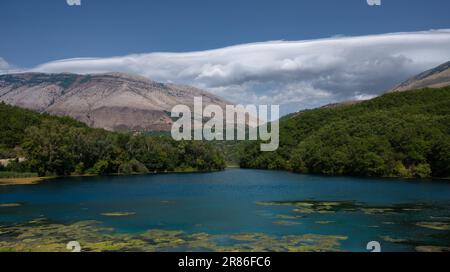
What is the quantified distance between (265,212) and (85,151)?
64.8 meters

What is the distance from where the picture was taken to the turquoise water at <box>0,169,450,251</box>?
92.3 feet

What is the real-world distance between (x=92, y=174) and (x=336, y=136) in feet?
167

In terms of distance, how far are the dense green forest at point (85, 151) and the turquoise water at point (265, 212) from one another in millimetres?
32167

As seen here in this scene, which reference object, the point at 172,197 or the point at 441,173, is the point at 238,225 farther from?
the point at 441,173

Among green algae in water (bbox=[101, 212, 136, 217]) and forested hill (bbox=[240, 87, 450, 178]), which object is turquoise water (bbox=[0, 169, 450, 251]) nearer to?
green algae in water (bbox=[101, 212, 136, 217])

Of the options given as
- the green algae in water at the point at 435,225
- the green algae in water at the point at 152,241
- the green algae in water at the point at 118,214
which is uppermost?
the green algae in water at the point at 152,241

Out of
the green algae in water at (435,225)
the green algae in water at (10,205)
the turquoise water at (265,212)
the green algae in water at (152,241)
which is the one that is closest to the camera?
the green algae in water at (152,241)

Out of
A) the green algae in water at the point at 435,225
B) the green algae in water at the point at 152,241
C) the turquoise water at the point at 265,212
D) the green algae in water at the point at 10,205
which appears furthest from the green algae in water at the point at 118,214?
the green algae in water at the point at 435,225

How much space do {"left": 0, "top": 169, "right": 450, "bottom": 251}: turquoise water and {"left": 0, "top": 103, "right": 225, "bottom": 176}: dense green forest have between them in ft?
106

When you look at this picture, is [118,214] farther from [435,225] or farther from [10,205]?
[435,225]

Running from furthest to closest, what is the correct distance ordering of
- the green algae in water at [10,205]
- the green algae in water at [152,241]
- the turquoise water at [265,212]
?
the green algae in water at [10,205]
the turquoise water at [265,212]
the green algae in water at [152,241]

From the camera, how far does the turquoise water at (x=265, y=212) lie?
92.3 feet

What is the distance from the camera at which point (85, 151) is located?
3698 inches

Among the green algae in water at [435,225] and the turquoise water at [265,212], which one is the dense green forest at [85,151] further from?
the green algae in water at [435,225]
